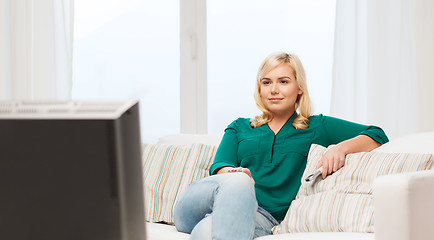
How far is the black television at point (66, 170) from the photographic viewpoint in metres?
0.51

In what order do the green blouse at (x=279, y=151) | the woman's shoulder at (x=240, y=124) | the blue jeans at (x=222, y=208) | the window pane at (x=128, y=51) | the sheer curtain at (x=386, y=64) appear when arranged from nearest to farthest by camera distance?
the blue jeans at (x=222, y=208) < the green blouse at (x=279, y=151) < the woman's shoulder at (x=240, y=124) < the sheer curtain at (x=386, y=64) < the window pane at (x=128, y=51)

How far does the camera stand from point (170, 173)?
253 cm

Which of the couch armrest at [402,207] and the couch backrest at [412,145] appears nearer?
the couch armrest at [402,207]

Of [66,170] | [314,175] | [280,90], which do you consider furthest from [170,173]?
[66,170]

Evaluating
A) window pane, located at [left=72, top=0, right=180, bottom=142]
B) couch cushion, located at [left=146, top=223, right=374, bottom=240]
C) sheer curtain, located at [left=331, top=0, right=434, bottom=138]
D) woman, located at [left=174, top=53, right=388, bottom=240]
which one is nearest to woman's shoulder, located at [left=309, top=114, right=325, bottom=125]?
woman, located at [left=174, top=53, right=388, bottom=240]

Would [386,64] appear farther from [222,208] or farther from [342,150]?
[222,208]

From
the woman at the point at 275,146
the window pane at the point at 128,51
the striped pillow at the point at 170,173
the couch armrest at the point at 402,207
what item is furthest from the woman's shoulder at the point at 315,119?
the window pane at the point at 128,51

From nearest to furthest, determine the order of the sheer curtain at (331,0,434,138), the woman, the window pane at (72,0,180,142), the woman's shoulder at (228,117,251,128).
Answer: the woman
the woman's shoulder at (228,117,251,128)
the sheer curtain at (331,0,434,138)
the window pane at (72,0,180,142)

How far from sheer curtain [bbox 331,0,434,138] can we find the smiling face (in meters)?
0.97

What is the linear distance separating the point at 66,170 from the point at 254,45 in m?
3.22

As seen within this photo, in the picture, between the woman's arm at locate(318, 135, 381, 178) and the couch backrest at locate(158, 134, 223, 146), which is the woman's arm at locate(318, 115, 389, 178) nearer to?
the woman's arm at locate(318, 135, 381, 178)

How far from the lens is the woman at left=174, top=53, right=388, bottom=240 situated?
203 centimetres

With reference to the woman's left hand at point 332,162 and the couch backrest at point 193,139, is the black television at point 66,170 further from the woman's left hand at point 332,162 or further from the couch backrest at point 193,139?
the couch backrest at point 193,139

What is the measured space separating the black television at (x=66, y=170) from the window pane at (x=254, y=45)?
3.05 m
